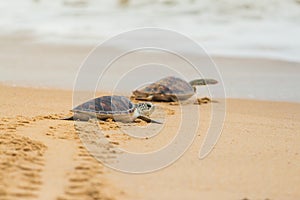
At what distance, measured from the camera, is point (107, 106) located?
16.4 feet

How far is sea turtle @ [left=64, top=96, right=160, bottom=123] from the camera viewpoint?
16.1 ft

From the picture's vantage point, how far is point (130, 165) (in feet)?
11.9

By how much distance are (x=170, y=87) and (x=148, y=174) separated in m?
3.28

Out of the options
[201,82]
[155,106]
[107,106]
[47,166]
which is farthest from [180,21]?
[47,166]

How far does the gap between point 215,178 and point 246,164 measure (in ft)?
1.45

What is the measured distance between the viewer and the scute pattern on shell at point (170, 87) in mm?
6652

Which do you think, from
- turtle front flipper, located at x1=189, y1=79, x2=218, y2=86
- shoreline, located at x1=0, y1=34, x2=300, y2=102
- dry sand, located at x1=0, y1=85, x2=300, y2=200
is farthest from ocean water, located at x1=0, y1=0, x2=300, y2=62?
dry sand, located at x1=0, y1=85, x2=300, y2=200

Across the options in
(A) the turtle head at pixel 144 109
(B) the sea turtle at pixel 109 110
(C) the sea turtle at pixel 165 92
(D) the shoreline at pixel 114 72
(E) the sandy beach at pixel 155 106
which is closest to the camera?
(E) the sandy beach at pixel 155 106

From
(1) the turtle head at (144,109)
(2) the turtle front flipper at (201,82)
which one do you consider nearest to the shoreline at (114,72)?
(2) the turtle front flipper at (201,82)

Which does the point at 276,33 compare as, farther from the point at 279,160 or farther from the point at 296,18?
the point at 279,160

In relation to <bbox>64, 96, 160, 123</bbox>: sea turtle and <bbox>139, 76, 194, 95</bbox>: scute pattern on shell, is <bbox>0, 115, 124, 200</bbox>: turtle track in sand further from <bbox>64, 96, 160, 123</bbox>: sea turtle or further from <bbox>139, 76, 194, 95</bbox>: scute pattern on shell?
<bbox>139, 76, 194, 95</bbox>: scute pattern on shell

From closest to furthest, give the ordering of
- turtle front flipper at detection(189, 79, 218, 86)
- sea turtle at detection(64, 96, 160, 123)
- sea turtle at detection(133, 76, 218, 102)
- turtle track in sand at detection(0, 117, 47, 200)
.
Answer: turtle track in sand at detection(0, 117, 47, 200), sea turtle at detection(64, 96, 160, 123), sea turtle at detection(133, 76, 218, 102), turtle front flipper at detection(189, 79, 218, 86)

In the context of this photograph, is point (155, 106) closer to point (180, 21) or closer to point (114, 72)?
point (114, 72)

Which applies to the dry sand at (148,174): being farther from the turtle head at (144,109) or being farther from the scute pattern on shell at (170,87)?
the scute pattern on shell at (170,87)
